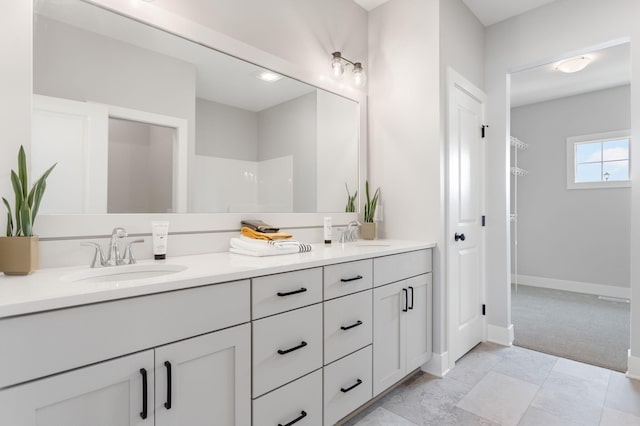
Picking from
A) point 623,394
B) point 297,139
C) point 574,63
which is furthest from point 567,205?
point 297,139

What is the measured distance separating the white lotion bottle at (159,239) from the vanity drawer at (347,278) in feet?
2.38

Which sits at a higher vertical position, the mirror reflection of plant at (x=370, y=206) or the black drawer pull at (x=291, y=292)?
the mirror reflection of plant at (x=370, y=206)

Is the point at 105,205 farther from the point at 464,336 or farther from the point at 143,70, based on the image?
the point at 464,336

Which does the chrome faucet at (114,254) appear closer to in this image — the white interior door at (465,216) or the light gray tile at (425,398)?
the light gray tile at (425,398)

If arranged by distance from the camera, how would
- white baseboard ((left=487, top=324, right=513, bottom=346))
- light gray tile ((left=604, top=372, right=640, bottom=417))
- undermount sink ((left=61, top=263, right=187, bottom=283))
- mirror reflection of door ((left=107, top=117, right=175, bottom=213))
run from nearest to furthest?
1. undermount sink ((left=61, top=263, right=187, bottom=283))
2. mirror reflection of door ((left=107, top=117, right=175, bottom=213))
3. light gray tile ((left=604, top=372, right=640, bottom=417))
4. white baseboard ((left=487, top=324, right=513, bottom=346))

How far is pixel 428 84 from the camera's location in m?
2.28

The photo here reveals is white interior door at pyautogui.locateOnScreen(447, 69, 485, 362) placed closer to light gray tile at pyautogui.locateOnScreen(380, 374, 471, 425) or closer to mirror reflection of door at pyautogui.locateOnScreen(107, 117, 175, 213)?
light gray tile at pyautogui.locateOnScreen(380, 374, 471, 425)

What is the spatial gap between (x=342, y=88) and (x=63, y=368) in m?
2.24

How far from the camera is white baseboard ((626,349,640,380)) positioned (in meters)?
2.14

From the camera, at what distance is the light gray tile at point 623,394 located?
1846 mm

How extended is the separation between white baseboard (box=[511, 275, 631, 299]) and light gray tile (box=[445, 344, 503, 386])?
265 cm

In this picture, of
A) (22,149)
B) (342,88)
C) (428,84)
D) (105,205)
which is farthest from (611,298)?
(22,149)

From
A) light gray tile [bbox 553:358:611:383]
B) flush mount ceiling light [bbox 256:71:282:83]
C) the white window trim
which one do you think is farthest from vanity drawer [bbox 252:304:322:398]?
the white window trim

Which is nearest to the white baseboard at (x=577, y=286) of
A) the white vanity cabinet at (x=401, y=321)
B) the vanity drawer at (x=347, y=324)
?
the white vanity cabinet at (x=401, y=321)
